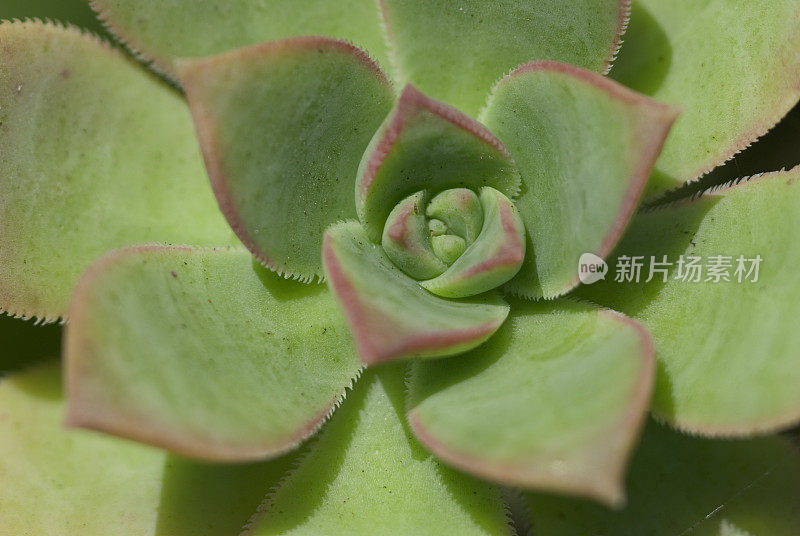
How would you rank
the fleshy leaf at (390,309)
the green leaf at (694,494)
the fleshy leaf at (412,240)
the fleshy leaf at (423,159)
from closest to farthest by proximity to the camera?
1. the fleshy leaf at (390,309)
2. the fleshy leaf at (423,159)
3. the fleshy leaf at (412,240)
4. the green leaf at (694,494)

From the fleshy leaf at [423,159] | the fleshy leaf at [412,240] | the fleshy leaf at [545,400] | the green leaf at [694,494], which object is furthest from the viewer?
the green leaf at [694,494]

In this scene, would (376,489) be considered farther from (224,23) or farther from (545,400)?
(224,23)

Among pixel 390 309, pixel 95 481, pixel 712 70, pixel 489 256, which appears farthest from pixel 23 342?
pixel 712 70

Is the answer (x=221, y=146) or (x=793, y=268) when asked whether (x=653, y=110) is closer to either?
(x=793, y=268)

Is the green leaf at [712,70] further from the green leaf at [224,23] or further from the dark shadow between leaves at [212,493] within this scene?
the dark shadow between leaves at [212,493]

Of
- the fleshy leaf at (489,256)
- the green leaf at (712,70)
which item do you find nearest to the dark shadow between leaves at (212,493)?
the fleshy leaf at (489,256)

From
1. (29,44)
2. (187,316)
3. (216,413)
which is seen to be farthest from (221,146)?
(29,44)
